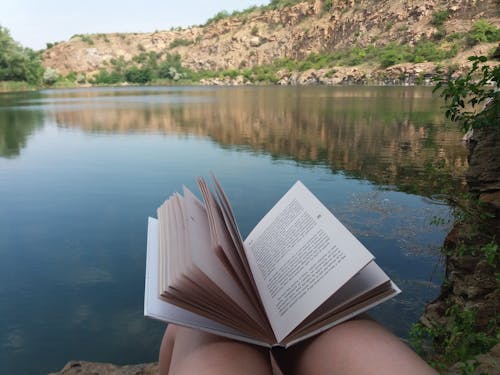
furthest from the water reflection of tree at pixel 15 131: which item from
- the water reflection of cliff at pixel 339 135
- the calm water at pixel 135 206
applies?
the water reflection of cliff at pixel 339 135

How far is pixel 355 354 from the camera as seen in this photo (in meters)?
0.81

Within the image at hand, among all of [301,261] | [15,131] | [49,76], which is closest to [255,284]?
[301,261]

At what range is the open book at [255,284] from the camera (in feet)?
2.80

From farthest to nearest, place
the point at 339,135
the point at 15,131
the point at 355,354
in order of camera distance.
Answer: the point at 15,131 < the point at 339,135 < the point at 355,354

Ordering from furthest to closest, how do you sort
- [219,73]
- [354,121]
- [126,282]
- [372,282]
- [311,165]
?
[219,73]
[354,121]
[311,165]
[126,282]
[372,282]

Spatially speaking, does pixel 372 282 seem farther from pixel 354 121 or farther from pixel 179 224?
pixel 354 121

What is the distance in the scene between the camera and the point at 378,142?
9961 millimetres

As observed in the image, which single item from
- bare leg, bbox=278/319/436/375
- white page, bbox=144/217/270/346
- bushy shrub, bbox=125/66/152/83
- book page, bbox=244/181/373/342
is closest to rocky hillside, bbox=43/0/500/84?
bushy shrub, bbox=125/66/152/83

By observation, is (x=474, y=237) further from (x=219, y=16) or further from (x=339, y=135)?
(x=219, y=16)

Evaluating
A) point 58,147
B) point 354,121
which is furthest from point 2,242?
point 354,121

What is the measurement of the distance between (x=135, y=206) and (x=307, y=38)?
81.5 meters

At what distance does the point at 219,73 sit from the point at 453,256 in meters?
86.7

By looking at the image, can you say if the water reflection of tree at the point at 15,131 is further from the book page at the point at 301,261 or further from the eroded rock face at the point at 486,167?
the book page at the point at 301,261

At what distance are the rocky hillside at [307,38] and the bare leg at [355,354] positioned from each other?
123 ft
